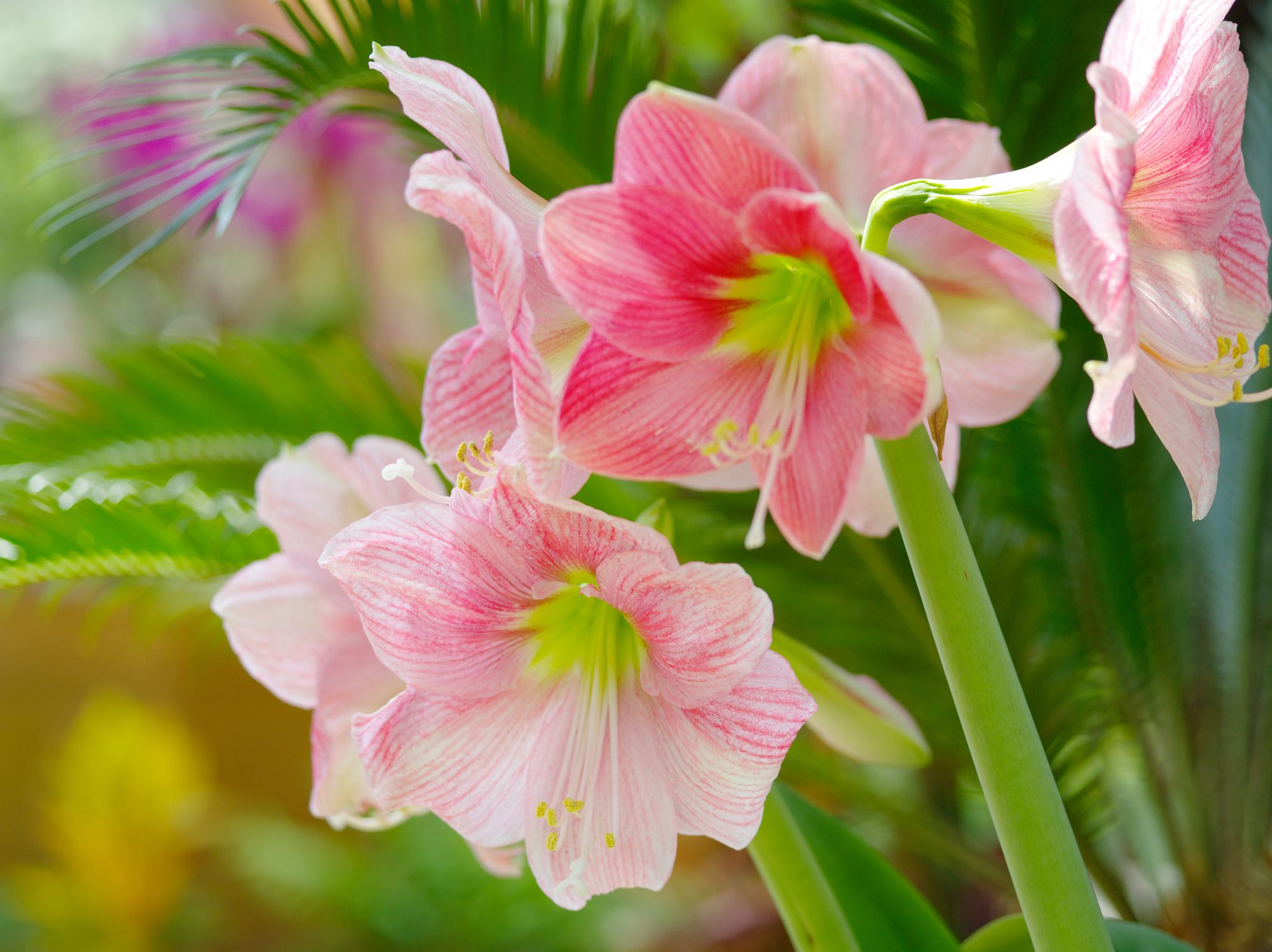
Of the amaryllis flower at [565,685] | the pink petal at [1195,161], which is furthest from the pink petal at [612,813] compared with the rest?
the pink petal at [1195,161]

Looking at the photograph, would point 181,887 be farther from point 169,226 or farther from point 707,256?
point 707,256

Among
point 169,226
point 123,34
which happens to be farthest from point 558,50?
point 123,34

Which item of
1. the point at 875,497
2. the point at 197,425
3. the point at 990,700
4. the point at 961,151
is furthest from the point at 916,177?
the point at 197,425

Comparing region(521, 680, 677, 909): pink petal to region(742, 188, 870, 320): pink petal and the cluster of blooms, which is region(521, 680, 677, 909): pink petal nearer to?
the cluster of blooms

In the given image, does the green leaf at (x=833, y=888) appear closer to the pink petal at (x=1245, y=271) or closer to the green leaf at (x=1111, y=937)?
the green leaf at (x=1111, y=937)

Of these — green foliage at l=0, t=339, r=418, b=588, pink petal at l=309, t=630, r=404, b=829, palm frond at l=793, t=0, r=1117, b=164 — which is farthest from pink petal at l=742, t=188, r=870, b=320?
green foliage at l=0, t=339, r=418, b=588
